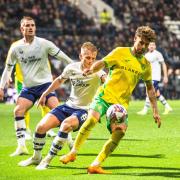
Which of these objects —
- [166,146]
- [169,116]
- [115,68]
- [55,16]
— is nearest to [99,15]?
[55,16]

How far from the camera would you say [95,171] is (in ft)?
34.0

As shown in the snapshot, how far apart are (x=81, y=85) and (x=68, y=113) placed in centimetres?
52

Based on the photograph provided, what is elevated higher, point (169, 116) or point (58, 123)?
point (58, 123)

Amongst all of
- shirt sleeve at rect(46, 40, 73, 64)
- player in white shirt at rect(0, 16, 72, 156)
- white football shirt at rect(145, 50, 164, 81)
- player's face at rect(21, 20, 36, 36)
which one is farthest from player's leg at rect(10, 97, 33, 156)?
white football shirt at rect(145, 50, 164, 81)

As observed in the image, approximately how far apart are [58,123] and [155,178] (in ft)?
6.69

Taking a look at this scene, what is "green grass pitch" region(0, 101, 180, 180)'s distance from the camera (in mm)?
10383

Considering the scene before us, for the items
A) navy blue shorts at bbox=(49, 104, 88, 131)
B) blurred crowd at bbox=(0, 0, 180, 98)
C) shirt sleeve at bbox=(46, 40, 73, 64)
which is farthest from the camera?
blurred crowd at bbox=(0, 0, 180, 98)

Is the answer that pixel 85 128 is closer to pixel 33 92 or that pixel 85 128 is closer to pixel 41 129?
pixel 41 129

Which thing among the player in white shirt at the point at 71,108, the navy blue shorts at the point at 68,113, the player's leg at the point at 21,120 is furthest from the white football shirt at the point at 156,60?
the navy blue shorts at the point at 68,113

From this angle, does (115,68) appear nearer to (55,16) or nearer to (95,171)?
(95,171)

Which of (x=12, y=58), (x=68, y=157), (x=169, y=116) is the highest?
(x=12, y=58)

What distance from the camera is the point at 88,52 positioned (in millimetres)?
11172

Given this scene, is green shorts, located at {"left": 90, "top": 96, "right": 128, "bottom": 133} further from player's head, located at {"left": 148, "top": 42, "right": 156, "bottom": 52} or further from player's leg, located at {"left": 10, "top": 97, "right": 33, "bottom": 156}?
player's head, located at {"left": 148, "top": 42, "right": 156, "bottom": 52}

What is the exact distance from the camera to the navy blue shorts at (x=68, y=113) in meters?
11.3
